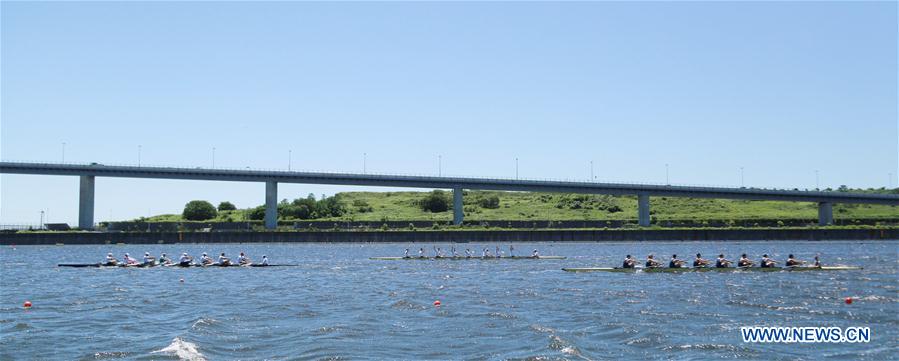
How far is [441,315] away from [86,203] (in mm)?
108987

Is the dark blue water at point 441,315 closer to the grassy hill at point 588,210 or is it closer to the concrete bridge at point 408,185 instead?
the concrete bridge at point 408,185

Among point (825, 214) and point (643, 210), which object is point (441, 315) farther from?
point (825, 214)

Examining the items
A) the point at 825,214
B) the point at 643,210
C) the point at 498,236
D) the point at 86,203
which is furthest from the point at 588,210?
the point at 86,203

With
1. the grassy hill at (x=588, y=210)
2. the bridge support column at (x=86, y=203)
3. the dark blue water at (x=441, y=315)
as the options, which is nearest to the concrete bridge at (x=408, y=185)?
the bridge support column at (x=86, y=203)

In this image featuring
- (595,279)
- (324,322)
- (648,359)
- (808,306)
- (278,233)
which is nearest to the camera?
(648,359)

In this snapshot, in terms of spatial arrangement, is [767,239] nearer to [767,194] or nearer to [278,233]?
[767,194]

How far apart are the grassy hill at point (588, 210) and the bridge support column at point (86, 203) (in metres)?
44.1

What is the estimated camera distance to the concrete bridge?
12862 cm

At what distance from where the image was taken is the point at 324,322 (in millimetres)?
31188

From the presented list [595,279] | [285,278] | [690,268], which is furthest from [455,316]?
→ [690,268]

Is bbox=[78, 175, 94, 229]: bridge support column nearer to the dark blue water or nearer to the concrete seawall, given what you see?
the concrete seawall

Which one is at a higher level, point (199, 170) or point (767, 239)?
point (199, 170)

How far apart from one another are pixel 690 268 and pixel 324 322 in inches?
1163

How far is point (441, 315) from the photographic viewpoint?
33.0 meters
